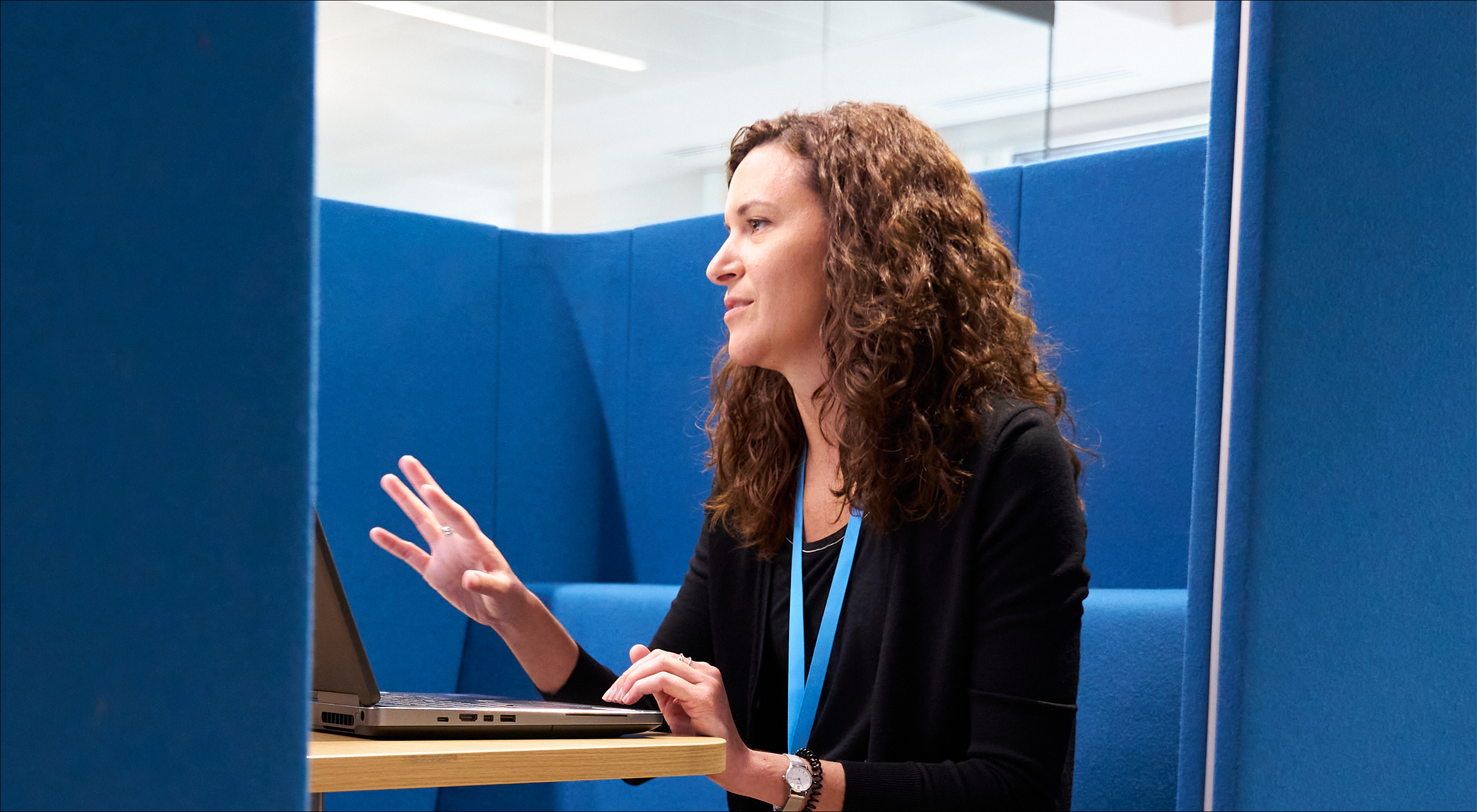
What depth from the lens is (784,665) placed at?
1644mm

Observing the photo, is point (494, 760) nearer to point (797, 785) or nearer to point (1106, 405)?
point (797, 785)

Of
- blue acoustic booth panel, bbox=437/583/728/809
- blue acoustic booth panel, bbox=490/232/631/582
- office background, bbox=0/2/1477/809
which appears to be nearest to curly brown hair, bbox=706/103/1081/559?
office background, bbox=0/2/1477/809

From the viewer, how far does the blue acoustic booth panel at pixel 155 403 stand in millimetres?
455

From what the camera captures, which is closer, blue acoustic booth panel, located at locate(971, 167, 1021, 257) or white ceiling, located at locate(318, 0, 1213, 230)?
blue acoustic booth panel, located at locate(971, 167, 1021, 257)

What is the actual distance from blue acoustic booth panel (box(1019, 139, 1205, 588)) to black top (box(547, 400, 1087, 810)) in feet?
2.43

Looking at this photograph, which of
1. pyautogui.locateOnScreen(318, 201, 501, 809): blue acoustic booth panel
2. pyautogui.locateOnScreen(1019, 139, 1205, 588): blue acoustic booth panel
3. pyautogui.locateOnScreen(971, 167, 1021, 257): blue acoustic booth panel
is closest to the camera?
pyautogui.locateOnScreen(1019, 139, 1205, 588): blue acoustic booth panel

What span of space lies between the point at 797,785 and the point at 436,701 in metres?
0.37

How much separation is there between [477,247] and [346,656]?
7.49 ft

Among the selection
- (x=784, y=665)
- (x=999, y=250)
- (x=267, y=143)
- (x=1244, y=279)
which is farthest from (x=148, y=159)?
(x=999, y=250)

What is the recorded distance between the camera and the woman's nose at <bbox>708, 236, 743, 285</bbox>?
5.60ft

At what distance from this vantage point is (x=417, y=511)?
1.35 metres

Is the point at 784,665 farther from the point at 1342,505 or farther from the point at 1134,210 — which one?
the point at 1134,210

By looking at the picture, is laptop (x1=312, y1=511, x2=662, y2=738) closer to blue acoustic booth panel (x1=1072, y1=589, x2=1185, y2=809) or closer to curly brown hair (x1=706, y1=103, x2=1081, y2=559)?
curly brown hair (x1=706, y1=103, x2=1081, y2=559)

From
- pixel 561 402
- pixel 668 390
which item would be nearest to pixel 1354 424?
pixel 668 390
